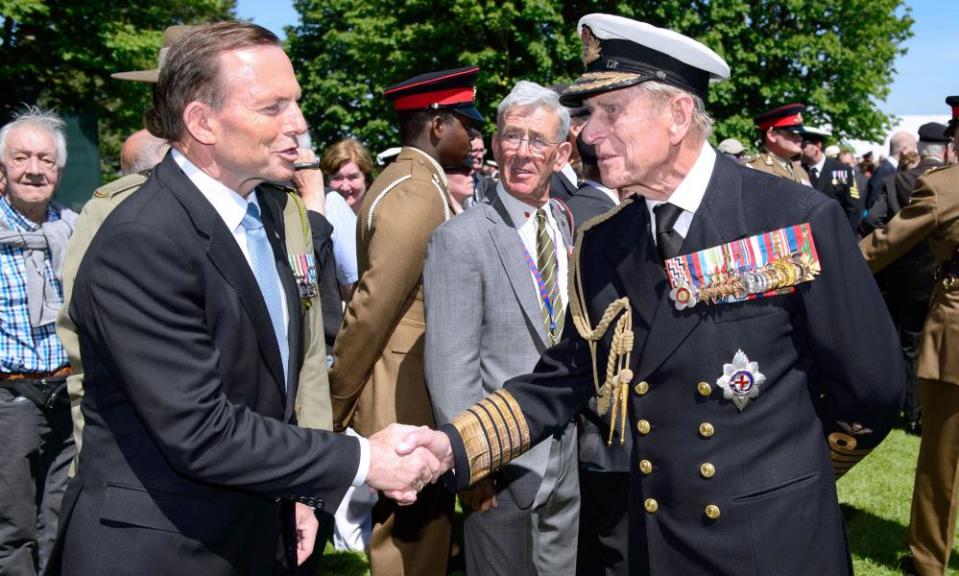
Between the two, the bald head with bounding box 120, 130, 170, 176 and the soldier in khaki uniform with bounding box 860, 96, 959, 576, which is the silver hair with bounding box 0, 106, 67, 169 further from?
the soldier in khaki uniform with bounding box 860, 96, 959, 576

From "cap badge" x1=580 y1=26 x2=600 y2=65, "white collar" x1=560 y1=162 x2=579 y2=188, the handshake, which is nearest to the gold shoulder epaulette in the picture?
the handshake

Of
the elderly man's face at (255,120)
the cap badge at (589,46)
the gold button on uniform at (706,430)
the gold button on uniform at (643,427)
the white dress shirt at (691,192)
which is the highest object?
the cap badge at (589,46)

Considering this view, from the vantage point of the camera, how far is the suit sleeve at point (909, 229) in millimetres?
5070

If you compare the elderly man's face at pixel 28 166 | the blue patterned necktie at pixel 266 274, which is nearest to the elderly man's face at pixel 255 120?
the blue patterned necktie at pixel 266 274

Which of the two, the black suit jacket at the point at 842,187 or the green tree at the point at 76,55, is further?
the green tree at the point at 76,55

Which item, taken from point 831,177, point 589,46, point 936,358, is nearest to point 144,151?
point 589,46

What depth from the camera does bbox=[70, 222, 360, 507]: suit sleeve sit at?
2264 millimetres

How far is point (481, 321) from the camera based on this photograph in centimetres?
397

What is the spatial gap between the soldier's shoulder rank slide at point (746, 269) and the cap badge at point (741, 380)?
0.19m

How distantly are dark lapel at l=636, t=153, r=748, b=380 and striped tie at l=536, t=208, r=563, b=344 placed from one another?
4.28 ft

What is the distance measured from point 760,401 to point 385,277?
2229mm

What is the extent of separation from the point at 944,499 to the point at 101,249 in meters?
5.05

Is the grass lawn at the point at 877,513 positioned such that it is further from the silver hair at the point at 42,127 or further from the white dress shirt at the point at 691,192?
the white dress shirt at the point at 691,192

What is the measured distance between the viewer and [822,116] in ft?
112
